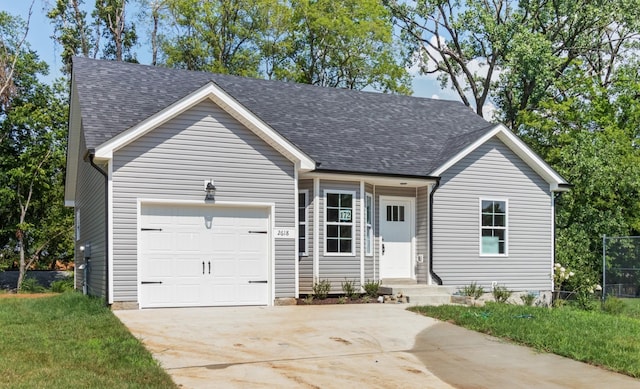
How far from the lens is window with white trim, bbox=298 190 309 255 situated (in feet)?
50.5

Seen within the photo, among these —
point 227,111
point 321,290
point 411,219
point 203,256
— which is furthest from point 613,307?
point 227,111

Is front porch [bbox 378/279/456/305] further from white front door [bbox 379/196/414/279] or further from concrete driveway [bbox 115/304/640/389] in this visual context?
concrete driveway [bbox 115/304/640/389]

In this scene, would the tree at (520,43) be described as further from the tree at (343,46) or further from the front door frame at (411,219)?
the front door frame at (411,219)

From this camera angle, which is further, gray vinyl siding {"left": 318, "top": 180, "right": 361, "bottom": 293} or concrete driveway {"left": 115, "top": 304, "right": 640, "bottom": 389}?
gray vinyl siding {"left": 318, "top": 180, "right": 361, "bottom": 293}

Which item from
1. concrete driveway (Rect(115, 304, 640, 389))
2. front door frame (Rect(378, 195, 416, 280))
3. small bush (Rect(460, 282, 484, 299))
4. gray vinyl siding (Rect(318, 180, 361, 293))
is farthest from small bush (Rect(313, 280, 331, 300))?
small bush (Rect(460, 282, 484, 299))

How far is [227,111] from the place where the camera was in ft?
46.1

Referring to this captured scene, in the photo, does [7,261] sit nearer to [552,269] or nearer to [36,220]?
[36,220]

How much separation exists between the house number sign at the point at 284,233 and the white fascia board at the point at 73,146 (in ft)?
22.0

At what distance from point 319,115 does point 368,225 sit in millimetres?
3915

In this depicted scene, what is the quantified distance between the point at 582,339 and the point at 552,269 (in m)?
9.02

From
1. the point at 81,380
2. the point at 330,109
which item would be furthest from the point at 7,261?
the point at 81,380

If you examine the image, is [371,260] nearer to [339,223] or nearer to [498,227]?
[339,223]

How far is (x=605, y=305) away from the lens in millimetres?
15438

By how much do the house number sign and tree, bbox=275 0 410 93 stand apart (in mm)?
20765
